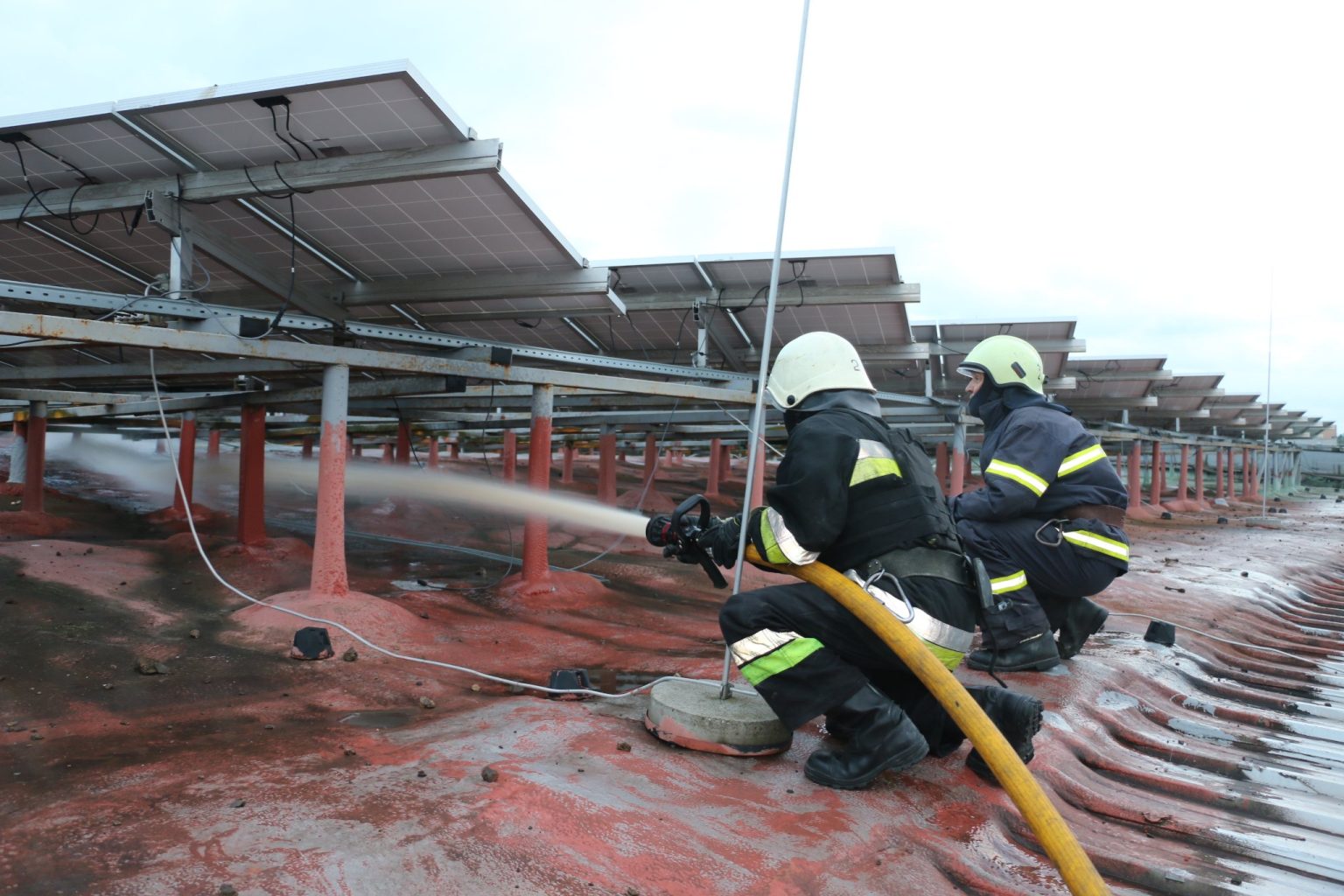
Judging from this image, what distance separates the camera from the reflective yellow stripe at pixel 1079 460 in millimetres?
4969

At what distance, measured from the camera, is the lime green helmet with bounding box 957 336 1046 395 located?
530 centimetres

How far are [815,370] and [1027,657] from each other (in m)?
2.64

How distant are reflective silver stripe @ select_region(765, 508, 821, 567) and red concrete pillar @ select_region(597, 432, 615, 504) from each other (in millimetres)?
13338

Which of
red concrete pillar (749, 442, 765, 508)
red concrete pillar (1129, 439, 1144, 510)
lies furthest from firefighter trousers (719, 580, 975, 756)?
red concrete pillar (1129, 439, 1144, 510)

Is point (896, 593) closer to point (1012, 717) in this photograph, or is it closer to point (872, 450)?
point (872, 450)

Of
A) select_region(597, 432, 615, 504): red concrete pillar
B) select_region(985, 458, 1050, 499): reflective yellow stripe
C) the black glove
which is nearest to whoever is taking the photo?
the black glove

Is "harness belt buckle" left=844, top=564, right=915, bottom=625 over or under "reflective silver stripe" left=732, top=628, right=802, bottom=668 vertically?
over

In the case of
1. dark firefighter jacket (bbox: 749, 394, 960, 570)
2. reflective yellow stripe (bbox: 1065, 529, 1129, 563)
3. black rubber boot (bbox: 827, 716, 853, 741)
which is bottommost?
black rubber boot (bbox: 827, 716, 853, 741)

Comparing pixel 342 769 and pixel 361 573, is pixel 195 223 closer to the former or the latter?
pixel 361 573

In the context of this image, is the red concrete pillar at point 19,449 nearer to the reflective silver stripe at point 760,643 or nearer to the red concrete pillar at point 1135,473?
the reflective silver stripe at point 760,643

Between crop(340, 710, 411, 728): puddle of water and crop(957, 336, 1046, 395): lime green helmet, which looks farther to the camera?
crop(957, 336, 1046, 395): lime green helmet

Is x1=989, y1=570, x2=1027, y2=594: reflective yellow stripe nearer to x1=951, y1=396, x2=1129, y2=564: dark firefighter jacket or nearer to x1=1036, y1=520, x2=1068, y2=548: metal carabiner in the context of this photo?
x1=1036, y1=520, x2=1068, y2=548: metal carabiner

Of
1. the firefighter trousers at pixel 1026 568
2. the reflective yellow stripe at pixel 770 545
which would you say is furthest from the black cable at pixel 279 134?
the firefighter trousers at pixel 1026 568

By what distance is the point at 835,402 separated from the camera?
385 centimetres
